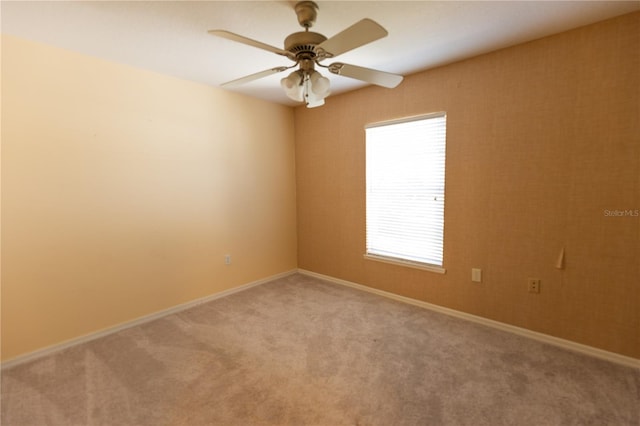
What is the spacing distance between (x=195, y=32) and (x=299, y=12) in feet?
2.63

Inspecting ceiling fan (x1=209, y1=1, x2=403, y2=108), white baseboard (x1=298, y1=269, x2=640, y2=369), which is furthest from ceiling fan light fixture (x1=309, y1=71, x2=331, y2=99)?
white baseboard (x1=298, y1=269, x2=640, y2=369)

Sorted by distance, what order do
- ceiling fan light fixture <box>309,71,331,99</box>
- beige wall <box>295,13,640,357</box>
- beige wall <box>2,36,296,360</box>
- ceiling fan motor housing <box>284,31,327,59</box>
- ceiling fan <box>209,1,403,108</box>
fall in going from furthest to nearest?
beige wall <box>2,36,296,360</box>
beige wall <box>295,13,640,357</box>
ceiling fan light fixture <box>309,71,331,99</box>
ceiling fan motor housing <box>284,31,327,59</box>
ceiling fan <box>209,1,403,108</box>

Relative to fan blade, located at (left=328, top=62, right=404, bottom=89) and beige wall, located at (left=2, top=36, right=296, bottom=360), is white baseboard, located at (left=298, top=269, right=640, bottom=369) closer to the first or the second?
beige wall, located at (left=2, top=36, right=296, bottom=360)

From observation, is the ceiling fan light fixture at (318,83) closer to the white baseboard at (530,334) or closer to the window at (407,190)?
the window at (407,190)

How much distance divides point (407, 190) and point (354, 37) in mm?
1928

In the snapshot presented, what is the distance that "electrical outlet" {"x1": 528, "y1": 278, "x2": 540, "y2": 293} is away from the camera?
2.39 meters

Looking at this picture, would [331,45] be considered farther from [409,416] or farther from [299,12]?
[409,416]

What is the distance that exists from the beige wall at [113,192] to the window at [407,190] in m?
1.46

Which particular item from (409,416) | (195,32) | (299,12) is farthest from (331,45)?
(409,416)

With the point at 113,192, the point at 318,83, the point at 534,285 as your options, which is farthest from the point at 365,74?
the point at 113,192

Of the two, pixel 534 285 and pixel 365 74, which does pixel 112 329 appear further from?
pixel 534 285

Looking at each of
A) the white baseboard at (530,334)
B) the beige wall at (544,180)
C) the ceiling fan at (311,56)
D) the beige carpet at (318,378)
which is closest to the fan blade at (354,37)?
the ceiling fan at (311,56)

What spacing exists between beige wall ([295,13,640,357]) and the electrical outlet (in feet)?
0.13

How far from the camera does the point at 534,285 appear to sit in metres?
2.40
